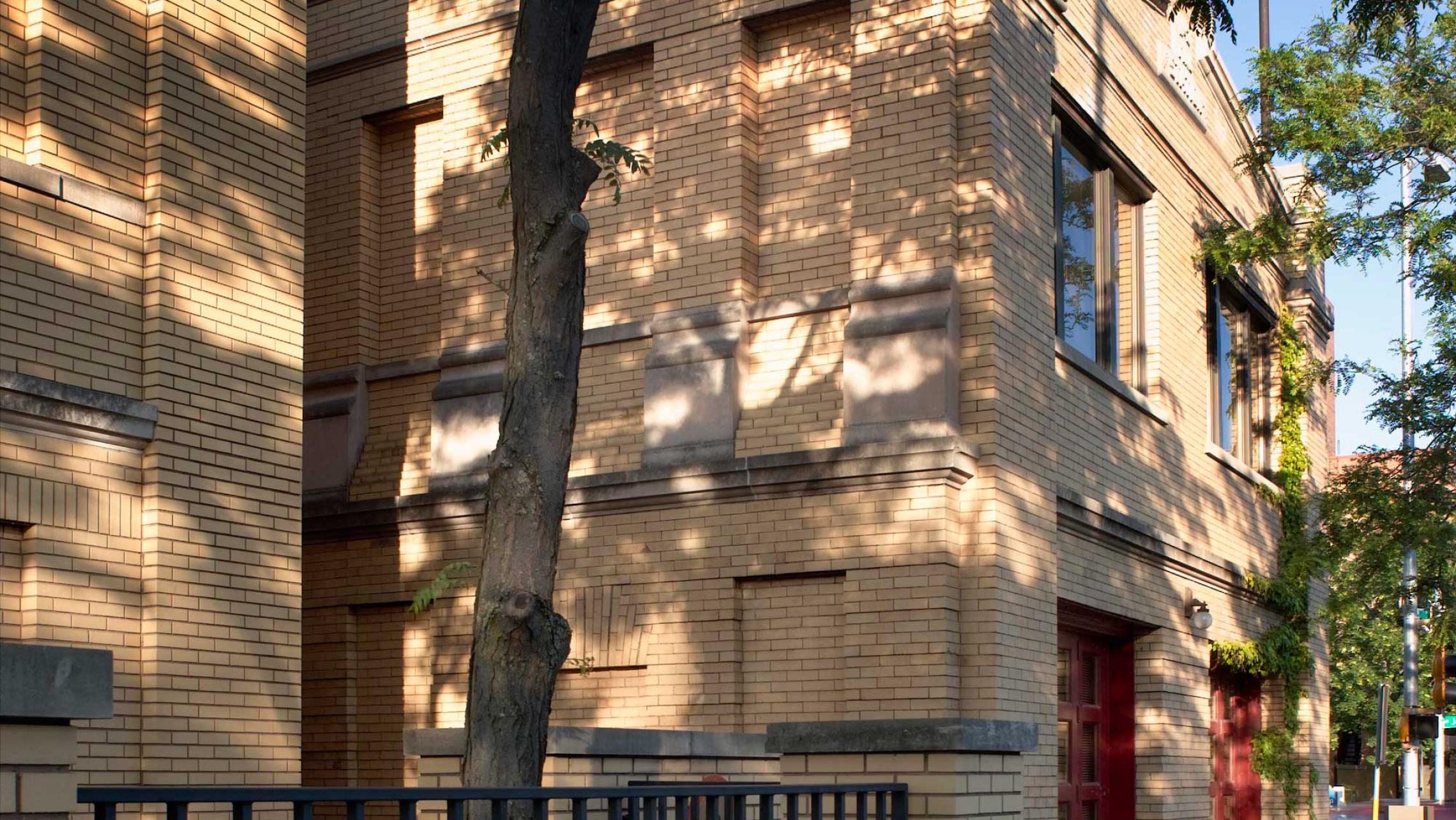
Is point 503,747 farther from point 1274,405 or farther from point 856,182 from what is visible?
point 1274,405

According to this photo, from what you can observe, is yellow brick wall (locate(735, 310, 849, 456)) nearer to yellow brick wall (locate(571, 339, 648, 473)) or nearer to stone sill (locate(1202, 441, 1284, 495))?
yellow brick wall (locate(571, 339, 648, 473))

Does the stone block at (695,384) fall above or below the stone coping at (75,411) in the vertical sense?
above

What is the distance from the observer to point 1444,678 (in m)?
17.5

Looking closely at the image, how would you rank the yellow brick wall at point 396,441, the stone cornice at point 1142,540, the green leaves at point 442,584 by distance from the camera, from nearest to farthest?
1. the green leaves at point 442,584
2. the stone cornice at point 1142,540
3. the yellow brick wall at point 396,441

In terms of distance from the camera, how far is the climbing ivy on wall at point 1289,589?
18.5m

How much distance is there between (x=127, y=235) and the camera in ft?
32.9

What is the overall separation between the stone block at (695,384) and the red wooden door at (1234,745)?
754 cm

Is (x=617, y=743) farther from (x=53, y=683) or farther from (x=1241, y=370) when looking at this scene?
(x=1241, y=370)

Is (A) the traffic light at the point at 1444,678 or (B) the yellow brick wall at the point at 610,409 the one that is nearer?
(B) the yellow brick wall at the point at 610,409

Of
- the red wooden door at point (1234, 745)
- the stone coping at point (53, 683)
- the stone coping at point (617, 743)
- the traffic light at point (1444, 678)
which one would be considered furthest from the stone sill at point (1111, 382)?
the stone coping at point (53, 683)

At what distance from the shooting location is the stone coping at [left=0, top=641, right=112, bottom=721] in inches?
158

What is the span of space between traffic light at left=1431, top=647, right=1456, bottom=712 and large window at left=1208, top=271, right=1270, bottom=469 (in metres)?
3.00

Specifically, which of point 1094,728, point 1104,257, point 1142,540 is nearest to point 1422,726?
point 1094,728

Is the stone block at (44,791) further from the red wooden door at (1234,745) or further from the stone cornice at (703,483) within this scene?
the red wooden door at (1234,745)
